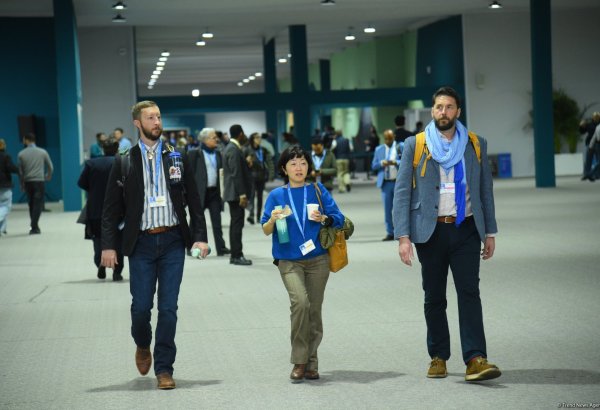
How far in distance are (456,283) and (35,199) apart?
15.4 meters

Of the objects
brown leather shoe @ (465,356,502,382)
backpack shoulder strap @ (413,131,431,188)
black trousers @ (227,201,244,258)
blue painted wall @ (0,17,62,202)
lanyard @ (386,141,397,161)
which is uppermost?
blue painted wall @ (0,17,62,202)

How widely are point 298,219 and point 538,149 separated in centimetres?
2347

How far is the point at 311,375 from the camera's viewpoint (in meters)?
7.04

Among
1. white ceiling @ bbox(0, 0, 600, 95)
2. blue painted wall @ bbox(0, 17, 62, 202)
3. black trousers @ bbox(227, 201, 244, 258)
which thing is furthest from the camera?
blue painted wall @ bbox(0, 17, 62, 202)

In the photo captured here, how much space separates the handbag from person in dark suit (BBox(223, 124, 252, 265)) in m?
7.08

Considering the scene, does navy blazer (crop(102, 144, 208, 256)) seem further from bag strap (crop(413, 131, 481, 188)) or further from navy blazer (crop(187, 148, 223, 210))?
navy blazer (crop(187, 148, 223, 210))

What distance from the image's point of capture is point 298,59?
37.5 meters

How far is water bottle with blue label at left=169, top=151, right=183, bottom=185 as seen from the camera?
7027mm

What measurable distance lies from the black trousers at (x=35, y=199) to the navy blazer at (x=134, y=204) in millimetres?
14200

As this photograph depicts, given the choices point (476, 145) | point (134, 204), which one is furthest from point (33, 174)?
point (476, 145)

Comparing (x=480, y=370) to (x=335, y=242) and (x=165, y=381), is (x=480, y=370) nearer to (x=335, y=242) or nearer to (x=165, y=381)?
(x=335, y=242)

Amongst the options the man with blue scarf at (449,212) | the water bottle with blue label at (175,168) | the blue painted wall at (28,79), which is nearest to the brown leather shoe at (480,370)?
the man with blue scarf at (449,212)

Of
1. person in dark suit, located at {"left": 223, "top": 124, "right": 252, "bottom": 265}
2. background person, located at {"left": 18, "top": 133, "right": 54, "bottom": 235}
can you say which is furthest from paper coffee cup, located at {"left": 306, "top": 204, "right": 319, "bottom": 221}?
background person, located at {"left": 18, "top": 133, "right": 54, "bottom": 235}

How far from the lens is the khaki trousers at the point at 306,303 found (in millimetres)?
7035
